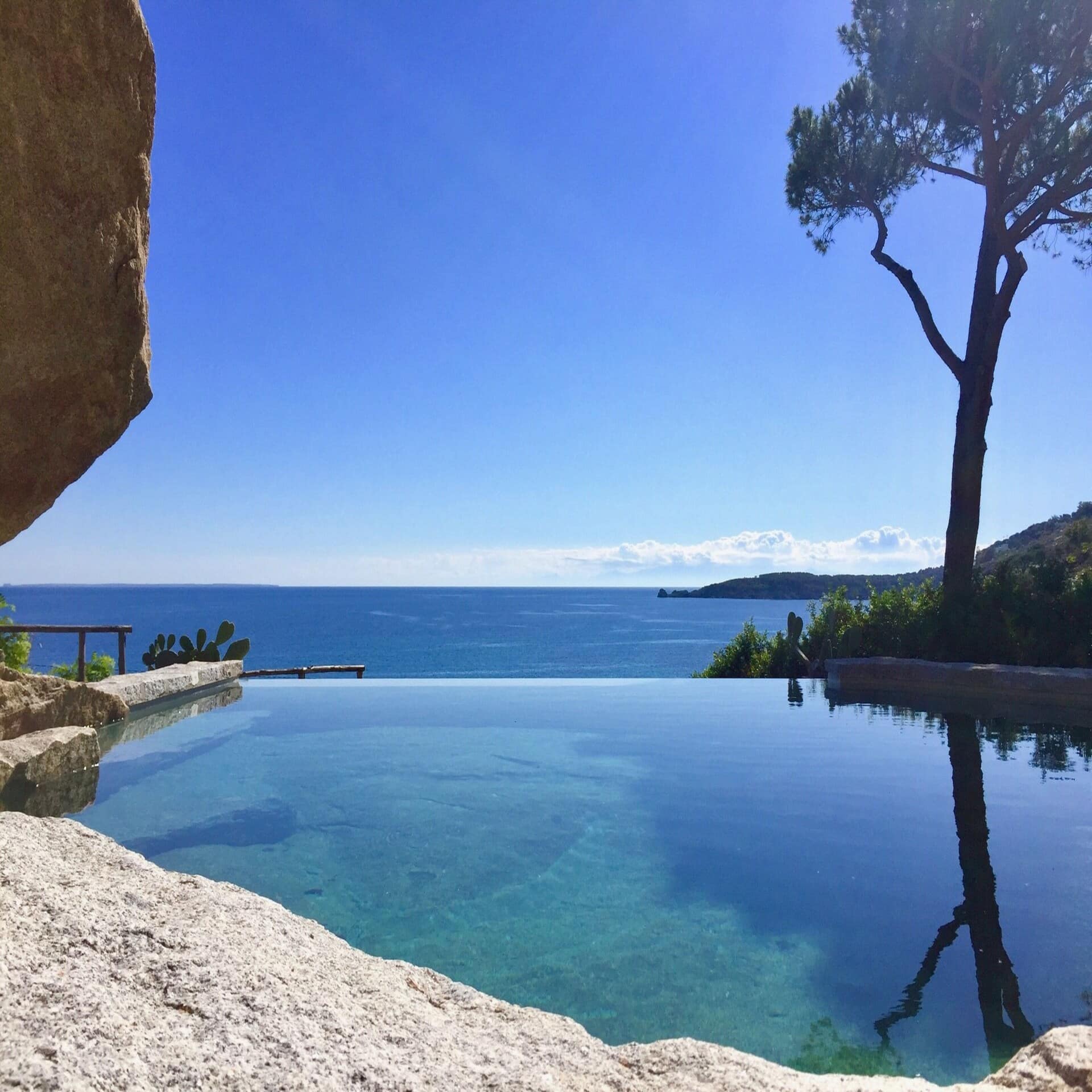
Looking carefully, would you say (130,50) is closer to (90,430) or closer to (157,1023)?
(90,430)

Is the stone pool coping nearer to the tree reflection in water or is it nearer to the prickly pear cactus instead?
the prickly pear cactus

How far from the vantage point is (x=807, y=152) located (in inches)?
516

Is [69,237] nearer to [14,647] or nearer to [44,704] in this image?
[44,704]

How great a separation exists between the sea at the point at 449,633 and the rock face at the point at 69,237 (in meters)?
9.25

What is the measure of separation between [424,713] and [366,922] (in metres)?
5.36

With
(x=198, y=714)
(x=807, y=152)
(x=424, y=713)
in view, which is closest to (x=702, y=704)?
(x=424, y=713)

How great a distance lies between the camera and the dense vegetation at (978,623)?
31.3ft

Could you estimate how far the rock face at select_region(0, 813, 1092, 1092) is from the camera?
63.3 inches

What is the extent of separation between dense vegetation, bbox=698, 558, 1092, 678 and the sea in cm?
139

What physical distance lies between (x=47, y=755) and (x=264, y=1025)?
160 inches

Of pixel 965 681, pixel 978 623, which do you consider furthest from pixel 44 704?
pixel 978 623

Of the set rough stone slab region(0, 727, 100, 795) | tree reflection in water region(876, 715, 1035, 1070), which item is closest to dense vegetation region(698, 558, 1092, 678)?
tree reflection in water region(876, 715, 1035, 1070)

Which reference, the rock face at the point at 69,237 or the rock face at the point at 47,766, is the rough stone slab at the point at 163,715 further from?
the rock face at the point at 69,237

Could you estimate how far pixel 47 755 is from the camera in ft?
16.4
